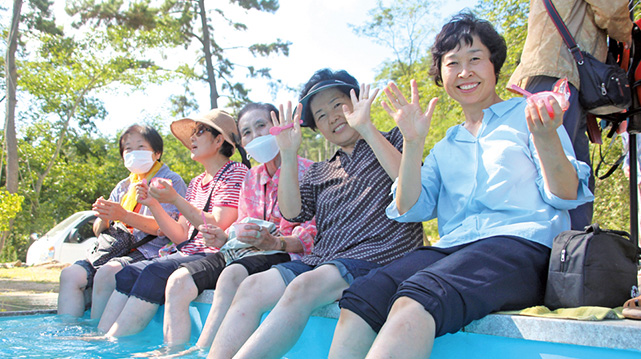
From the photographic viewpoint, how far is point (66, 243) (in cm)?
1404

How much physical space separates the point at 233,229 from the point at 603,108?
88.5 inches

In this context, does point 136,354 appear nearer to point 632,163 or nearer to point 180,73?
point 632,163

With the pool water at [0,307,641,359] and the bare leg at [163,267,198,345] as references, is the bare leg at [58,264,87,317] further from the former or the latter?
the bare leg at [163,267,198,345]

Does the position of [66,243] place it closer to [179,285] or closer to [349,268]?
[179,285]

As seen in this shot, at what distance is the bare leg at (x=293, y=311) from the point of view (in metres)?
2.15

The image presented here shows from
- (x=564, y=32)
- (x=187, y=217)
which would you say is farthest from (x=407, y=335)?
(x=187, y=217)

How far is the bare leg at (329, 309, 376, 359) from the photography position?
186 centimetres

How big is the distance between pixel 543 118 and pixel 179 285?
2.30 m

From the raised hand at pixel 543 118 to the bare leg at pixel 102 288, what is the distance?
338 cm

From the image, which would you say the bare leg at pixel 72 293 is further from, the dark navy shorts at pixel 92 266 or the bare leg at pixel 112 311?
the bare leg at pixel 112 311

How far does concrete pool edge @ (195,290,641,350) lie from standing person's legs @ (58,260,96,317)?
344cm

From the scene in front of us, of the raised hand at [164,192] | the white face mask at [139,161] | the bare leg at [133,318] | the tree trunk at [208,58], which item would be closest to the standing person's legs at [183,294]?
the bare leg at [133,318]

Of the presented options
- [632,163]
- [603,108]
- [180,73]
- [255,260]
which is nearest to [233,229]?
[255,260]

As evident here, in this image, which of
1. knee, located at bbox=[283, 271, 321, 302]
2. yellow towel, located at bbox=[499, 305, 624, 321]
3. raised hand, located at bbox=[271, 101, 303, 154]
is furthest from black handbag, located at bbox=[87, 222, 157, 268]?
yellow towel, located at bbox=[499, 305, 624, 321]
